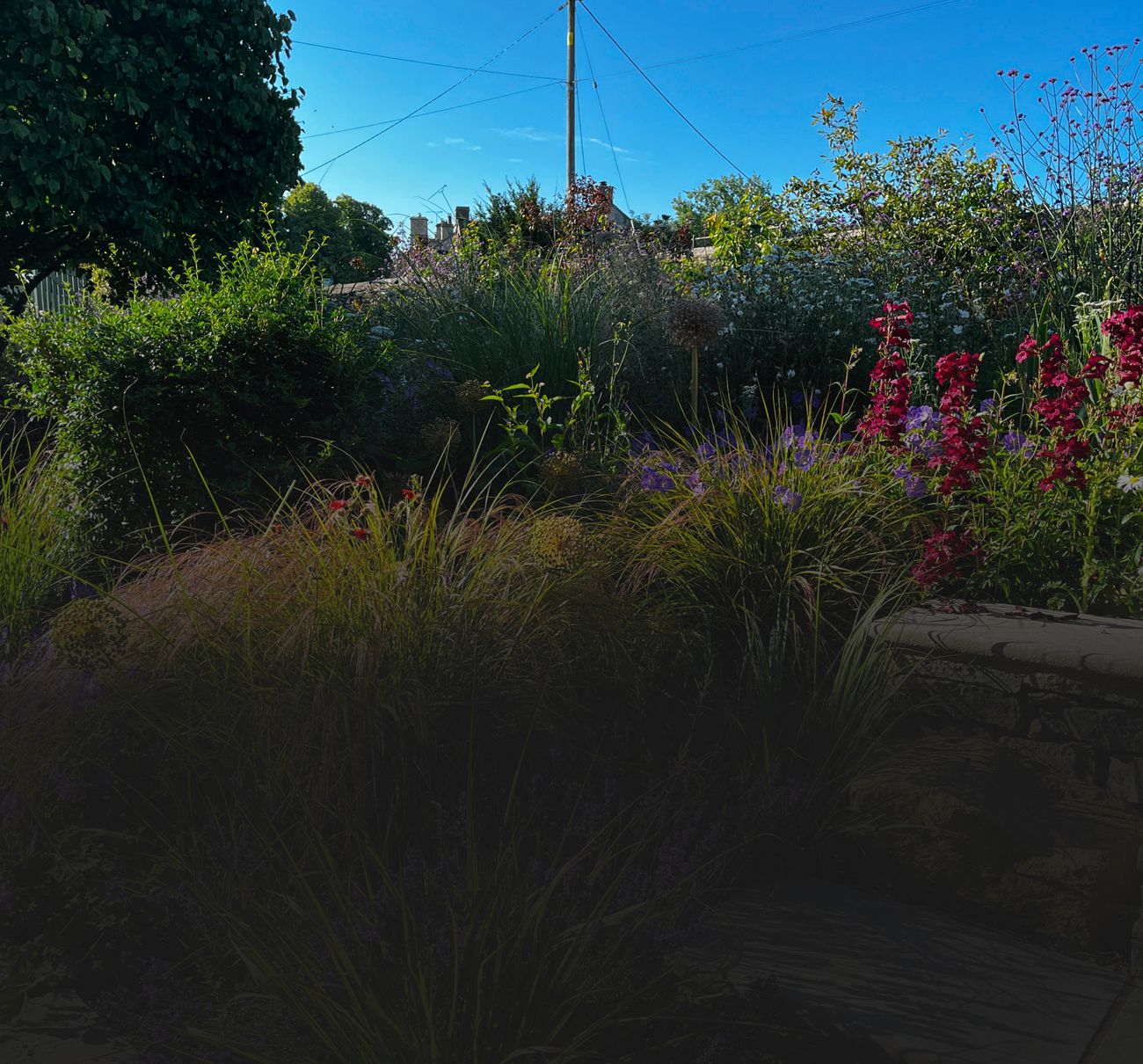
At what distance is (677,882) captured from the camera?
2.02m

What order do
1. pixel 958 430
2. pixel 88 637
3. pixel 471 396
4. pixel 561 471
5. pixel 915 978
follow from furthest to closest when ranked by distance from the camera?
pixel 471 396
pixel 561 471
pixel 958 430
pixel 88 637
pixel 915 978

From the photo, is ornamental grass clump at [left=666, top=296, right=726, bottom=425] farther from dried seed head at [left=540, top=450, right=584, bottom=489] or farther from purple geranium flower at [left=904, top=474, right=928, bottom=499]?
purple geranium flower at [left=904, top=474, right=928, bottom=499]

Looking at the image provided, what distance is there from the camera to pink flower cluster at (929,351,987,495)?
323 centimetres

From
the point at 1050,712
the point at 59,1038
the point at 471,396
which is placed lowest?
the point at 59,1038

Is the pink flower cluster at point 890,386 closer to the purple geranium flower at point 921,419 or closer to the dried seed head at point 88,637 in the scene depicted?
the purple geranium flower at point 921,419

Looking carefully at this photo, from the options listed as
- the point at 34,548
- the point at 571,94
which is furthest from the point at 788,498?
the point at 571,94

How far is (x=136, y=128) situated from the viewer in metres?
9.35

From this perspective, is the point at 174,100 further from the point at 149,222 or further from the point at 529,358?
the point at 529,358

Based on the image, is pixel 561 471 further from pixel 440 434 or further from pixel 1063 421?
pixel 1063 421

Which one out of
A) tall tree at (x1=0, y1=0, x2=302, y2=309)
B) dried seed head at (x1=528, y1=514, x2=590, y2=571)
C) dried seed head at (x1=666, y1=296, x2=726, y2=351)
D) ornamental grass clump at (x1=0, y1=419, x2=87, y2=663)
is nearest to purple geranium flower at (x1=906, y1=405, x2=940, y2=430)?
dried seed head at (x1=666, y1=296, x2=726, y2=351)

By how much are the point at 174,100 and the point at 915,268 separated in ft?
21.5

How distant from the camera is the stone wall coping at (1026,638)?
99.6 inches

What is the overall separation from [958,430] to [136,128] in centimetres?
872

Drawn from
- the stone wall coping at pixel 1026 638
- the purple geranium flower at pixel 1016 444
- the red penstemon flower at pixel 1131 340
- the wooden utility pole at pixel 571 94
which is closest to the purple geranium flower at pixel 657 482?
the stone wall coping at pixel 1026 638
